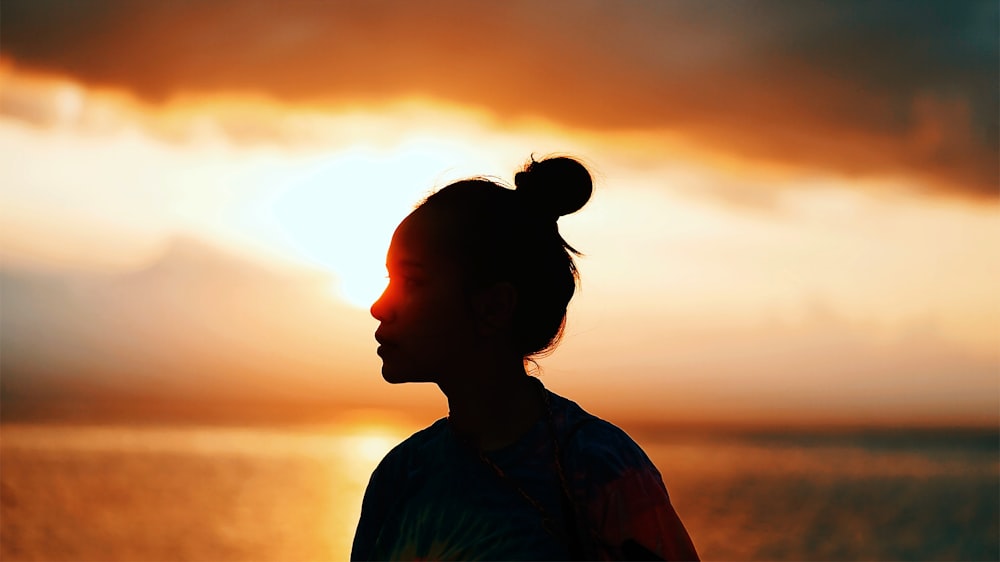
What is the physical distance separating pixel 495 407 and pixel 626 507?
569 millimetres

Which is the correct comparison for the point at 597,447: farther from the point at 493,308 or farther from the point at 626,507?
the point at 493,308

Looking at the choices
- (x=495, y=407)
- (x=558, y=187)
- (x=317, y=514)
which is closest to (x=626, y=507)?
(x=495, y=407)

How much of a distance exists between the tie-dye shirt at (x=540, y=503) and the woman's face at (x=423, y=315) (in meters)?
0.26

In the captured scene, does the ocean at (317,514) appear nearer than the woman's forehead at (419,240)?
No

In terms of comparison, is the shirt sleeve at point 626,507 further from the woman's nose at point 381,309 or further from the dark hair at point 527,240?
the woman's nose at point 381,309

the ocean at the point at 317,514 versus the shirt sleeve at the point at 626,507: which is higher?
the ocean at the point at 317,514

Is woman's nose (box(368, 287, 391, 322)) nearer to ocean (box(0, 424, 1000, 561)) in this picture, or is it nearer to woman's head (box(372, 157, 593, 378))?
woman's head (box(372, 157, 593, 378))

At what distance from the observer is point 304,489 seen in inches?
3674

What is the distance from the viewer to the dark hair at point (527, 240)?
3.59 metres

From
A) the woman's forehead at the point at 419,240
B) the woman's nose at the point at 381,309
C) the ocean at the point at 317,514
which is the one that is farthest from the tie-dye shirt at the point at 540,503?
the ocean at the point at 317,514

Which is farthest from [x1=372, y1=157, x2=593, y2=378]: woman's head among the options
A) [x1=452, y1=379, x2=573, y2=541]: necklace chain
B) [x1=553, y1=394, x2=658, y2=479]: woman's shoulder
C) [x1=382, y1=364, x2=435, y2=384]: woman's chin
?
[x1=553, y1=394, x2=658, y2=479]: woman's shoulder

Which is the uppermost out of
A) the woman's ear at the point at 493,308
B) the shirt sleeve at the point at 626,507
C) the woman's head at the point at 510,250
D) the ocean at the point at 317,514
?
the ocean at the point at 317,514

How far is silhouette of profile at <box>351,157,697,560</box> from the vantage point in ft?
10.9

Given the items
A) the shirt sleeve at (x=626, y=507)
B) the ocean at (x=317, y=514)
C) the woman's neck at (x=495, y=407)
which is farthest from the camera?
the ocean at (x=317, y=514)
